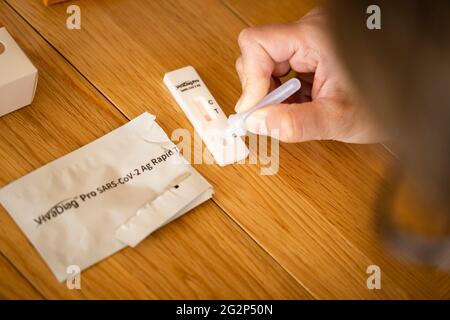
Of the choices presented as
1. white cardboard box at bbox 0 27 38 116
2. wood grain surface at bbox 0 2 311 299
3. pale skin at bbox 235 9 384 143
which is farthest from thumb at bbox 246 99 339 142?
white cardboard box at bbox 0 27 38 116

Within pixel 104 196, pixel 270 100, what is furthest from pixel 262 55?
pixel 104 196

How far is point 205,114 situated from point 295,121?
128 millimetres

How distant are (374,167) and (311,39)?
0.18 m

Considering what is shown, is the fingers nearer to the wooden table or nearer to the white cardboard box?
the wooden table

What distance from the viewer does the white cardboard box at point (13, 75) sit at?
1.92 feet

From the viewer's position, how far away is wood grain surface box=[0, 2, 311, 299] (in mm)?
545

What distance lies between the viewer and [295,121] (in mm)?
583

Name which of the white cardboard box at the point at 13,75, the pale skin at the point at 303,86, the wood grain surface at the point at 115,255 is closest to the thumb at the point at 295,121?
the pale skin at the point at 303,86

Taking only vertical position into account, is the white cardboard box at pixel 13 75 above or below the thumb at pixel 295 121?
above

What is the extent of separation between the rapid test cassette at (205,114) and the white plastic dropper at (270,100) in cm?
2

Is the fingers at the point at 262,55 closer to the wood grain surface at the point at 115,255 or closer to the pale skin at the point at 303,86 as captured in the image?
the pale skin at the point at 303,86

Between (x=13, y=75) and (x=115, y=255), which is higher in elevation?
(x=13, y=75)

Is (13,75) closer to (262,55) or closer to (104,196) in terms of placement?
(104,196)
